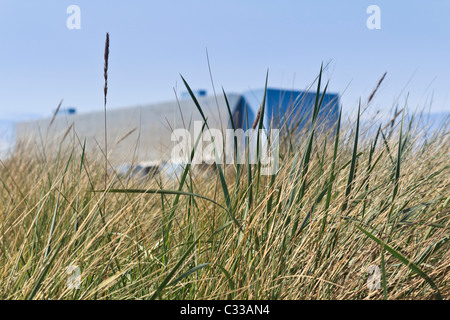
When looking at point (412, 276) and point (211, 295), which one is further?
point (412, 276)

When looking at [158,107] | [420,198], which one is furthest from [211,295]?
[158,107]

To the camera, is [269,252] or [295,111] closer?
[269,252]

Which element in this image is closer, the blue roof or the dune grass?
the dune grass

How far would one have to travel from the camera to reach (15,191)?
1884 millimetres

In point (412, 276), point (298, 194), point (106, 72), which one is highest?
point (106, 72)

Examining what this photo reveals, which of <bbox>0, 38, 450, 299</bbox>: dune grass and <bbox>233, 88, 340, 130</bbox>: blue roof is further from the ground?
<bbox>233, 88, 340, 130</bbox>: blue roof

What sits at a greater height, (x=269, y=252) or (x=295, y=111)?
(x=295, y=111)

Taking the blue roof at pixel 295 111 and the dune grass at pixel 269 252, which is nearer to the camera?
the dune grass at pixel 269 252

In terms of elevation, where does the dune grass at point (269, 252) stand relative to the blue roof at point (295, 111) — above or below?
below
